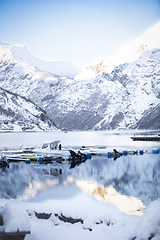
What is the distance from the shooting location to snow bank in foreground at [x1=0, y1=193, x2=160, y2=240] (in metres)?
8.26

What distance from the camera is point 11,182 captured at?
24.3 m

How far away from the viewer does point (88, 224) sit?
10.5 metres

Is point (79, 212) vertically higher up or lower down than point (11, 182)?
higher up

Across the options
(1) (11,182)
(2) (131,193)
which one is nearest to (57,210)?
(2) (131,193)

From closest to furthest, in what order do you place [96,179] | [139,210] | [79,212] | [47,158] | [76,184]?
1. [79,212]
2. [139,210]
3. [76,184]
4. [96,179]
5. [47,158]

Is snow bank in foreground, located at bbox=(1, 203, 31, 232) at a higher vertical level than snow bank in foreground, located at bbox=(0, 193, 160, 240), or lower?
higher

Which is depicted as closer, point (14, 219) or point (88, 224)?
point (14, 219)

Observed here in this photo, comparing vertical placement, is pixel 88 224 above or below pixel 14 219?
below

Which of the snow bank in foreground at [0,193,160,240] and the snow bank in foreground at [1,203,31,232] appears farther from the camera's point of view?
the snow bank in foreground at [0,193,160,240]

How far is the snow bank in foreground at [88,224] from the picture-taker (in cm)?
826

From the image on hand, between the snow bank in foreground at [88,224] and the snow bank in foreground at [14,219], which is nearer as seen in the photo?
the snow bank in foreground at [14,219]

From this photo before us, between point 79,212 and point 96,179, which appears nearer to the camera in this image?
point 79,212

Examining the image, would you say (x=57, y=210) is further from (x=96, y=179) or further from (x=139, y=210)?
(x=96, y=179)

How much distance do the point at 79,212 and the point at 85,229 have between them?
1.38 meters
